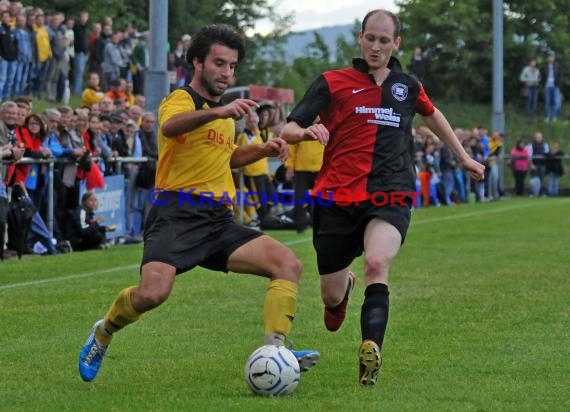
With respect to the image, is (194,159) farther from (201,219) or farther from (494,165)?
(494,165)

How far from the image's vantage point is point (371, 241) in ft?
25.7

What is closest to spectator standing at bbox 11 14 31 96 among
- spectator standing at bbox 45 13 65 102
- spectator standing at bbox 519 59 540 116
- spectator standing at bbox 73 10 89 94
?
spectator standing at bbox 45 13 65 102

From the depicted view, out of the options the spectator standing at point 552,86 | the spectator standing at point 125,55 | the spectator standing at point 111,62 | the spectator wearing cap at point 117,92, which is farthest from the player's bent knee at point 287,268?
the spectator standing at point 552,86

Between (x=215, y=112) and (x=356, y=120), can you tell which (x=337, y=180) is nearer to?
(x=356, y=120)

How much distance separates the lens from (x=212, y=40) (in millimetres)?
7703

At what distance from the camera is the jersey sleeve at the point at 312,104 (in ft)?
26.7

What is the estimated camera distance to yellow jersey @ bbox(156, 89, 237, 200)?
7680 millimetres

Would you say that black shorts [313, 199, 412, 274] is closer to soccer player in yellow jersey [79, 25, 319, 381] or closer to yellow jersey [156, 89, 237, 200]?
soccer player in yellow jersey [79, 25, 319, 381]

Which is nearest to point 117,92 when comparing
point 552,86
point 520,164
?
point 520,164

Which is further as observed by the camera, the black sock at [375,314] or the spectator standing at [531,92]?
the spectator standing at [531,92]

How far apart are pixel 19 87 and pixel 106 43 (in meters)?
3.42

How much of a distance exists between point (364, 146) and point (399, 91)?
43 centimetres

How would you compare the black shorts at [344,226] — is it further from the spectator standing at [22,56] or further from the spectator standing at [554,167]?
the spectator standing at [554,167]

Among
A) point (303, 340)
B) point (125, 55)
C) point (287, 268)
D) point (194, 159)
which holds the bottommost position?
point (303, 340)
